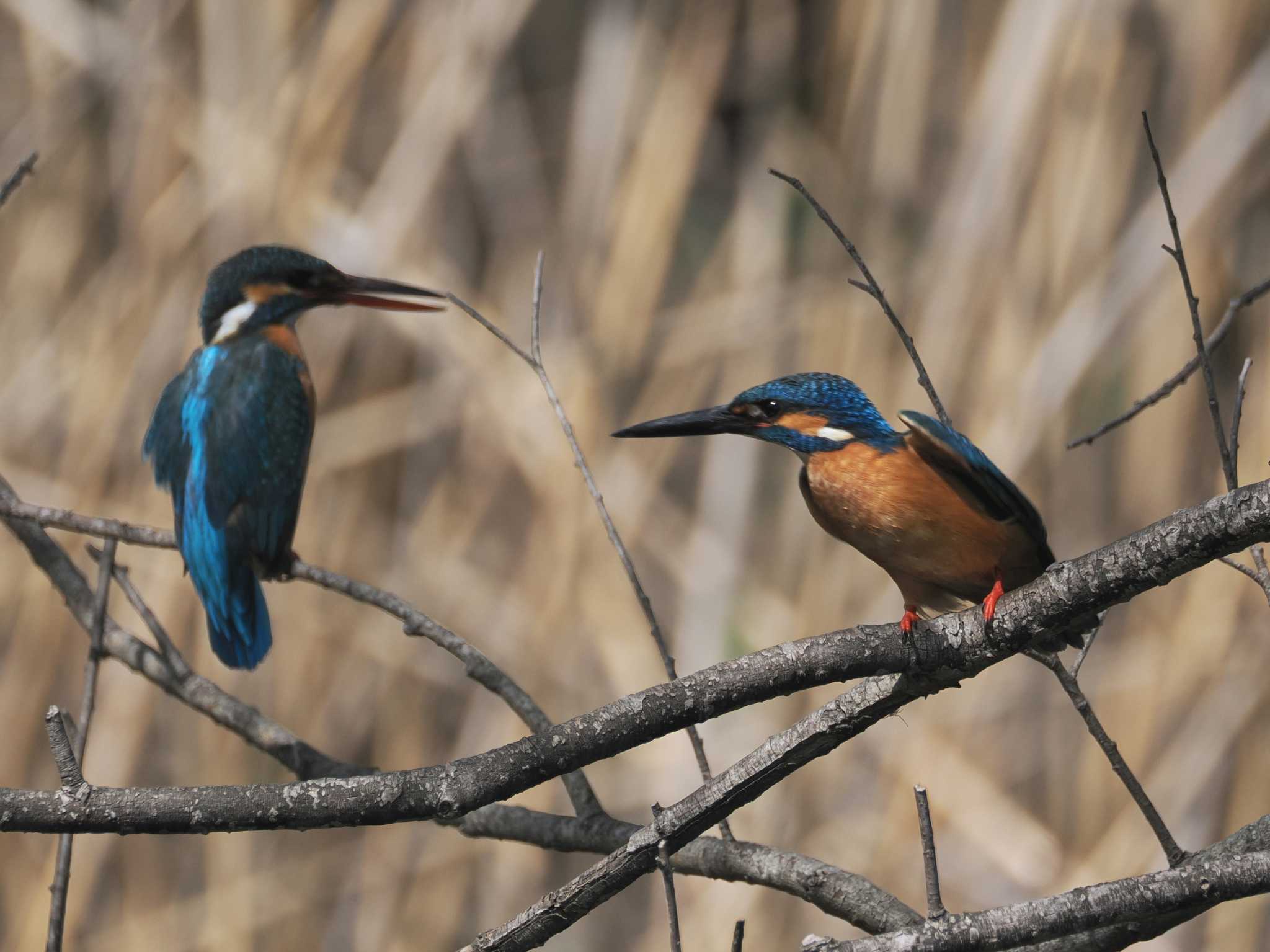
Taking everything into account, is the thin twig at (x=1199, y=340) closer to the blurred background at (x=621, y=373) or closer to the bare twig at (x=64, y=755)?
the bare twig at (x=64, y=755)

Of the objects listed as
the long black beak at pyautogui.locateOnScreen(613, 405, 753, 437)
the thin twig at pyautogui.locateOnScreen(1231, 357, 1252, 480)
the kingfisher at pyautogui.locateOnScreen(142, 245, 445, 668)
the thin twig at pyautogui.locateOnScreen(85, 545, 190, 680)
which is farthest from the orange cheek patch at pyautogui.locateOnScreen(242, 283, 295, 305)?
the thin twig at pyautogui.locateOnScreen(1231, 357, 1252, 480)

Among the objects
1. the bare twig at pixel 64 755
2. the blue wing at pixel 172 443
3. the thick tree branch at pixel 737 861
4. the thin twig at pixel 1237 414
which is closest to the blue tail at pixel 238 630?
the blue wing at pixel 172 443

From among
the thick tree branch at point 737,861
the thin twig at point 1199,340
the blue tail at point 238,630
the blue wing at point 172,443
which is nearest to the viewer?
the thin twig at point 1199,340

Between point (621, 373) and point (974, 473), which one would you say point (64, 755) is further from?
point (621, 373)

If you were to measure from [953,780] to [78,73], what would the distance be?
9.89 feet

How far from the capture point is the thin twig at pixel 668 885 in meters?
0.90

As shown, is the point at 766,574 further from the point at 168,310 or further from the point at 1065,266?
the point at 168,310

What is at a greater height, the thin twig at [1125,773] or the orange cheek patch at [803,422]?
the orange cheek patch at [803,422]

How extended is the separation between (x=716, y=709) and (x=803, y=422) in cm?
70

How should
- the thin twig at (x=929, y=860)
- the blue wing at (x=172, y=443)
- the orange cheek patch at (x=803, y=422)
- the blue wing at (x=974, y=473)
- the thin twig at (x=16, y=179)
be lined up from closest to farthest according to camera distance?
the thin twig at (x=929, y=860) < the blue wing at (x=974, y=473) < the thin twig at (x=16, y=179) < the orange cheek patch at (x=803, y=422) < the blue wing at (x=172, y=443)

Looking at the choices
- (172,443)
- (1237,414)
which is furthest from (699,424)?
(172,443)

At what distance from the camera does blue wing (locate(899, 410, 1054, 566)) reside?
136 centimetres

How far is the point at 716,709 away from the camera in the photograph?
38.8 inches

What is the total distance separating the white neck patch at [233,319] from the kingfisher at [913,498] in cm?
95
